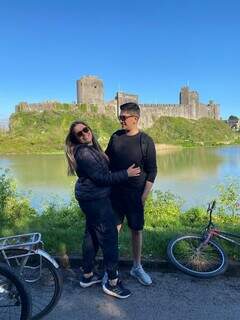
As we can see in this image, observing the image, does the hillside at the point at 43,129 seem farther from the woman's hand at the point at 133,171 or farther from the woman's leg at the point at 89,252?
the woman's hand at the point at 133,171

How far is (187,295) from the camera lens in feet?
12.5

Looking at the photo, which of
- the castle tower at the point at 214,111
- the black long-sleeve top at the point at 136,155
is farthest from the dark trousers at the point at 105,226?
the castle tower at the point at 214,111

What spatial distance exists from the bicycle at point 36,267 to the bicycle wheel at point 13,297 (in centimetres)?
11

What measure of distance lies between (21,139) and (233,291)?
229 ft

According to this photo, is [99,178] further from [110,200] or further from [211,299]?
[211,299]

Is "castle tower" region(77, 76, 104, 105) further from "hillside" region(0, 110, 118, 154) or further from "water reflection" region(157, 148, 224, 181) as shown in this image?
"water reflection" region(157, 148, 224, 181)

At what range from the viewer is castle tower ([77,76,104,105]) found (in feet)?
295

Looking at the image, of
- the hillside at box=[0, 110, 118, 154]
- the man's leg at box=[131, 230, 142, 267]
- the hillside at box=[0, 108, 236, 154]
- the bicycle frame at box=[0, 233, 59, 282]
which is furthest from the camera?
the hillside at box=[0, 108, 236, 154]

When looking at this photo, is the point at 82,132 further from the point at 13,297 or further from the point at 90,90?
the point at 90,90

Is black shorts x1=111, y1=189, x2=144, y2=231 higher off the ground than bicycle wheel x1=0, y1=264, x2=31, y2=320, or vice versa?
black shorts x1=111, y1=189, x2=144, y2=231

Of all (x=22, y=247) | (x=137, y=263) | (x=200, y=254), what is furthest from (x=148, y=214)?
(x=22, y=247)

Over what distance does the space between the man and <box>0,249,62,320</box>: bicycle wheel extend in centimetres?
93

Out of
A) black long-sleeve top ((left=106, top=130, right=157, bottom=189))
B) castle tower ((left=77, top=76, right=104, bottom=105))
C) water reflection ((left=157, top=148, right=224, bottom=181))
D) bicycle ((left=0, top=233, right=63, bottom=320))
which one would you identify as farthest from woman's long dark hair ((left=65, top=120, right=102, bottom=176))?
castle tower ((left=77, top=76, right=104, bottom=105))

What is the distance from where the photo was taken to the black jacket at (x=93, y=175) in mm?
3826
